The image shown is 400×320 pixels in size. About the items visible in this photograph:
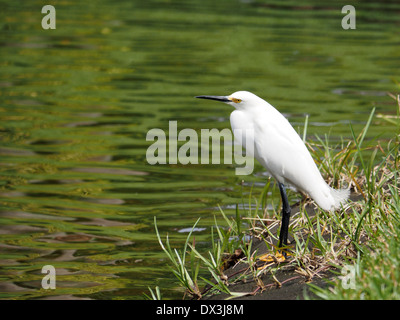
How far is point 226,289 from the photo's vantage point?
4527 millimetres

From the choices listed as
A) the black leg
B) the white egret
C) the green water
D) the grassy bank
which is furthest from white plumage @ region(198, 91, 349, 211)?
the green water

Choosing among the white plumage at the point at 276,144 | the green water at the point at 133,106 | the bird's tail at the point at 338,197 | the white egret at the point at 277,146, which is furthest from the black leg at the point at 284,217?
the green water at the point at 133,106

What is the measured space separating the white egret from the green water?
138cm

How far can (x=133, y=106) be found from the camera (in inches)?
453

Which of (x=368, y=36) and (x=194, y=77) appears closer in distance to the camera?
(x=194, y=77)

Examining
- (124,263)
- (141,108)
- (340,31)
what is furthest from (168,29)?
(124,263)

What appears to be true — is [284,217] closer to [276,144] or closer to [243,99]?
[276,144]

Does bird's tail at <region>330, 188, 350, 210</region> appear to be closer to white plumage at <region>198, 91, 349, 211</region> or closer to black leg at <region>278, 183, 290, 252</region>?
white plumage at <region>198, 91, 349, 211</region>

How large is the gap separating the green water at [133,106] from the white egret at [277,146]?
4.51 ft

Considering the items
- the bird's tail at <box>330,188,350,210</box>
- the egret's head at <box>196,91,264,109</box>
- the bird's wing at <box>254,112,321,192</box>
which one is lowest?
the bird's tail at <box>330,188,350,210</box>

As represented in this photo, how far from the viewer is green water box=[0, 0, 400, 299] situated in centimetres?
642
